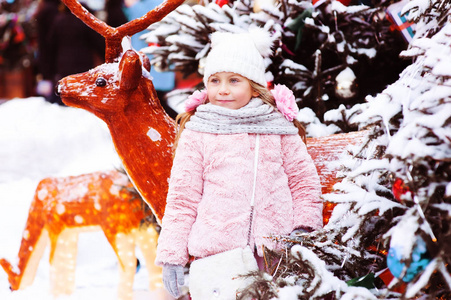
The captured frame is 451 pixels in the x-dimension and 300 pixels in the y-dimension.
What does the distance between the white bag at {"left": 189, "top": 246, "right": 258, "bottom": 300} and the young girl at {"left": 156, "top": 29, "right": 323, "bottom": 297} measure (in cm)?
5

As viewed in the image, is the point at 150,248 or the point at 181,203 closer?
the point at 181,203

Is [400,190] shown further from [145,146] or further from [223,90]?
[145,146]

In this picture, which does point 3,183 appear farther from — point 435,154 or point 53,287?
point 435,154

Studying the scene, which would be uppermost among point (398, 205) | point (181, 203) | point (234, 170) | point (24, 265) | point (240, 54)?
point (240, 54)

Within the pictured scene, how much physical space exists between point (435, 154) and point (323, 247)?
483mm

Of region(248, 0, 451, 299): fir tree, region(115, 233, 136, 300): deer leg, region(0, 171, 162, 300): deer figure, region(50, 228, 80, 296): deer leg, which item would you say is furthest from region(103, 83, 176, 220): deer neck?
region(50, 228, 80, 296): deer leg

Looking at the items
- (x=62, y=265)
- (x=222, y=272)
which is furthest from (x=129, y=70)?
(x=62, y=265)

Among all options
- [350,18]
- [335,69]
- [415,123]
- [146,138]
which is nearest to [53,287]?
[146,138]

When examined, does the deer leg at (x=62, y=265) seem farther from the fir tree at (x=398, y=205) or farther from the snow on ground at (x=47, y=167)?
the fir tree at (x=398, y=205)

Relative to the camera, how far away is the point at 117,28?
7.83 ft

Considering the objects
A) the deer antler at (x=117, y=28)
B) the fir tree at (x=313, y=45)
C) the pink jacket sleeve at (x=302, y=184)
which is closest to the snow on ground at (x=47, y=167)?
the fir tree at (x=313, y=45)

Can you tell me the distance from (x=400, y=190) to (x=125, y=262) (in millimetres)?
2273

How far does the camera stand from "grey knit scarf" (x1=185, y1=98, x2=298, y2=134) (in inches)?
73.2

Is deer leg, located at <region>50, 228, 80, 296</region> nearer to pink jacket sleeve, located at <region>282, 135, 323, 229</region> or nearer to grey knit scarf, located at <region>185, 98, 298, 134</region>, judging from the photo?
grey knit scarf, located at <region>185, 98, 298, 134</region>
